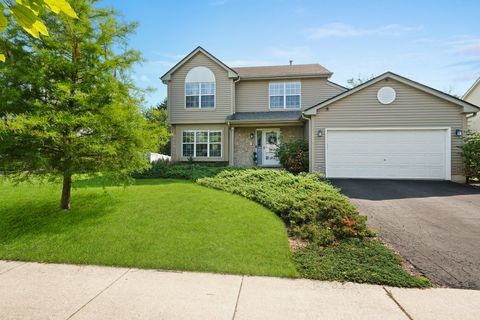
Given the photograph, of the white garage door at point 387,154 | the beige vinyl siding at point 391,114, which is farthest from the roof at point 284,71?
the white garage door at point 387,154

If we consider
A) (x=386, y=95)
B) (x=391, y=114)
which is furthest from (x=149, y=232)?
(x=386, y=95)

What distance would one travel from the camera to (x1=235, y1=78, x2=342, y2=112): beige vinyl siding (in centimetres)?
1720

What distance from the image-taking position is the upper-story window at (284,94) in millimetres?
17422

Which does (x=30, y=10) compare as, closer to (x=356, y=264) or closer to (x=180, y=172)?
(x=356, y=264)

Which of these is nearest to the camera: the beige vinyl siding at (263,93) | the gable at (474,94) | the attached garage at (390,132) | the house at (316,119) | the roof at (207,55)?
the attached garage at (390,132)

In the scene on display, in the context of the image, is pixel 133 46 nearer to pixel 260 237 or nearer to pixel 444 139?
pixel 260 237

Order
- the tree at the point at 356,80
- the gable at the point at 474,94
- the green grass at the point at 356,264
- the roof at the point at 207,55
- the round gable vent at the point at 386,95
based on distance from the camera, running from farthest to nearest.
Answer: the tree at the point at 356,80, the gable at the point at 474,94, the roof at the point at 207,55, the round gable vent at the point at 386,95, the green grass at the point at 356,264

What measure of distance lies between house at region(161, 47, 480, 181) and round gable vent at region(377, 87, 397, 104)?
43mm

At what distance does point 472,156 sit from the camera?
11.2m

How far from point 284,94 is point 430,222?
12478 millimetres

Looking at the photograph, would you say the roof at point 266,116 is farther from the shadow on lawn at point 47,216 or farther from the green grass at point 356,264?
the green grass at point 356,264

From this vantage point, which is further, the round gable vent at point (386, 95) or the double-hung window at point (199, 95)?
the double-hung window at point (199, 95)

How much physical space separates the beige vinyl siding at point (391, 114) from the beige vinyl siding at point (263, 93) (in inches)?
174

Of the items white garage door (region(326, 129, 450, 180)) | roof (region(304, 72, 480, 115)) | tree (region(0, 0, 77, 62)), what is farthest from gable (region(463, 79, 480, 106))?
tree (region(0, 0, 77, 62))
